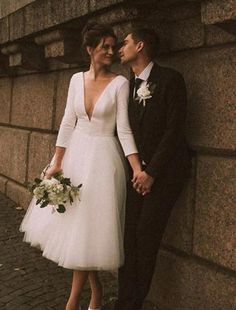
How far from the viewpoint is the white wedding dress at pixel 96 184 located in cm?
346

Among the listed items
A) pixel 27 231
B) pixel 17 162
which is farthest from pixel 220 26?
pixel 17 162

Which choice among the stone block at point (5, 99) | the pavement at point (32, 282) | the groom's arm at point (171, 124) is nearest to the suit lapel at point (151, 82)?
the groom's arm at point (171, 124)

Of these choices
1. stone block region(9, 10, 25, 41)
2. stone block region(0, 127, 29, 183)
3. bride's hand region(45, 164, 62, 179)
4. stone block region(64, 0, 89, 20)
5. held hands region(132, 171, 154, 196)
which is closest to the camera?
held hands region(132, 171, 154, 196)

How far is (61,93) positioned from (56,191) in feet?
8.08

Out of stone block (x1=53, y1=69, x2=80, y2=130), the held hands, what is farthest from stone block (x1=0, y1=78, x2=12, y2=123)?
the held hands

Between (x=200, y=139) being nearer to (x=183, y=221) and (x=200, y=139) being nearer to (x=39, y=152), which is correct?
(x=183, y=221)

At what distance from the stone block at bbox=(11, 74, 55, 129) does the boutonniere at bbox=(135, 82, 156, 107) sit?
2.72 m

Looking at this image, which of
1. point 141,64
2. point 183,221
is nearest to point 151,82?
point 141,64

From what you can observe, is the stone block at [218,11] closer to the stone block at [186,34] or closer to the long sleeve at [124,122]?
the stone block at [186,34]

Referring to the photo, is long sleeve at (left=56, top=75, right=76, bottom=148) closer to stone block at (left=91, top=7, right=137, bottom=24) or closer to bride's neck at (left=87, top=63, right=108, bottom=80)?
bride's neck at (left=87, top=63, right=108, bottom=80)

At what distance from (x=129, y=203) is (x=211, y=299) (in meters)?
0.85

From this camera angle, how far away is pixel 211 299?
3473 millimetres

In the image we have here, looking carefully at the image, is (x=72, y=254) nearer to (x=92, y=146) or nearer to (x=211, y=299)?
(x=92, y=146)

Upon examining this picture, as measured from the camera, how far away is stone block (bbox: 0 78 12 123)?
24.8ft
